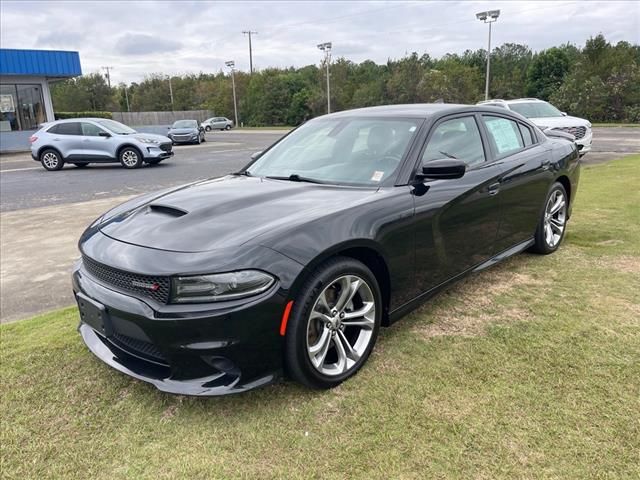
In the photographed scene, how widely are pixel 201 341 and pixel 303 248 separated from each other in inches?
26.6

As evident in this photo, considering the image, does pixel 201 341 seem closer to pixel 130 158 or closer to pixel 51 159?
pixel 130 158

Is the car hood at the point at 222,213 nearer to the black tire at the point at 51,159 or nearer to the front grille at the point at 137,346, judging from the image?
the front grille at the point at 137,346

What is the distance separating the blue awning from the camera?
71.7ft

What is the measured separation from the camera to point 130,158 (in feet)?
49.3

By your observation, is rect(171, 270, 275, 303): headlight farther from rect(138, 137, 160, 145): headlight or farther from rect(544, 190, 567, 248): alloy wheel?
rect(138, 137, 160, 145): headlight

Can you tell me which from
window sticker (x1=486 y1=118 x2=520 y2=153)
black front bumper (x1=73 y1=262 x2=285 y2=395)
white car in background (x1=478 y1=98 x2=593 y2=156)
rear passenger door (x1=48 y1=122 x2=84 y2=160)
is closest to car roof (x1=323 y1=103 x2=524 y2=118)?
window sticker (x1=486 y1=118 x2=520 y2=153)

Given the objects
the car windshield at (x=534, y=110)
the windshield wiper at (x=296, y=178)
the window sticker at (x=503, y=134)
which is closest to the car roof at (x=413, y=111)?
the window sticker at (x=503, y=134)

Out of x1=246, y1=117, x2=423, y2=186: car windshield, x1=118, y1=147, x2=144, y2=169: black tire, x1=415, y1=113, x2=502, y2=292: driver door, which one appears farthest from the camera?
x1=118, y1=147, x2=144, y2=169: black tire

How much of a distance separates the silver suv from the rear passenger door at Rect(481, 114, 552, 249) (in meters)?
12.8

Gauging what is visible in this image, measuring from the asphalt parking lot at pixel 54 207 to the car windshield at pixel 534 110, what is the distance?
64.0 inches

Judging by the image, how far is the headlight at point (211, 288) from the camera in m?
2.32

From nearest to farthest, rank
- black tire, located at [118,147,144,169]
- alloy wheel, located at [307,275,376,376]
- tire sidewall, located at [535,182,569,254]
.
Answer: alloy wheel, located at [307,275,376,376] < tire sidewall, located at [535,182,569,254] < black tire, located at [118,147,144,169]

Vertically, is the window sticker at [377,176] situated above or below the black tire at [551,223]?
above

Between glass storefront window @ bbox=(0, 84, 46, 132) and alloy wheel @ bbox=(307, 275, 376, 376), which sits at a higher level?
glass storefront window @ bbox=(0, 84, 46, 132)
